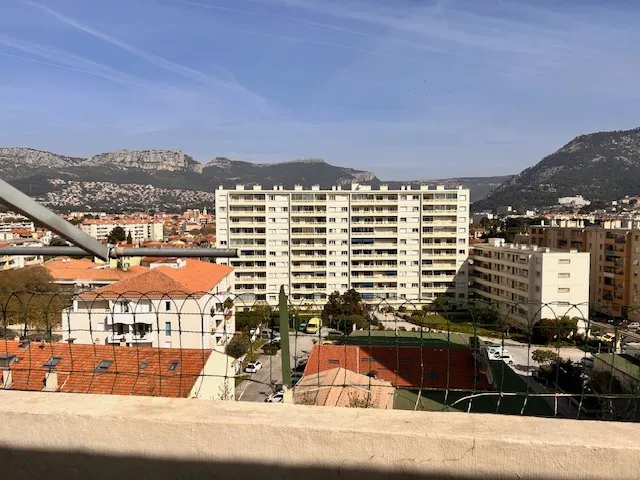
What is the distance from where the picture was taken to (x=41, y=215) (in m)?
1.67

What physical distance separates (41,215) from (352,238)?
36.2m

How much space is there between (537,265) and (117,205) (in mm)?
109509

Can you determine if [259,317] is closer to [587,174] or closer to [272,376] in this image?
[272,376]

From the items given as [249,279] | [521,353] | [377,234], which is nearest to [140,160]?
[249,279]

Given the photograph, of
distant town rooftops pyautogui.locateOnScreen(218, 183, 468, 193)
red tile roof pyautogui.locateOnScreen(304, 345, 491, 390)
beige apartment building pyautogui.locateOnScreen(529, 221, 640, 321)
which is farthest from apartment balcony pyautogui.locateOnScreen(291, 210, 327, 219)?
red tile roof pyautogui.locateOnScreen(304, 345, 491, 390)

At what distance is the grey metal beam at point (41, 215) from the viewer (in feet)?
5.36


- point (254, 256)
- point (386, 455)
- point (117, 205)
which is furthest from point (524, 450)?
point (117, 205)

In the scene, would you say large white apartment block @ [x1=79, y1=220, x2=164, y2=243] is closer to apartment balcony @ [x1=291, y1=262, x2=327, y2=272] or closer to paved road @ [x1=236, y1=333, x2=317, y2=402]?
apartment balcony @ [x1=291, y1=262, x2=327, y2=272]

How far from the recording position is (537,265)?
95.8 feet

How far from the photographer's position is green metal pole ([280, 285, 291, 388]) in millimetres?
2238

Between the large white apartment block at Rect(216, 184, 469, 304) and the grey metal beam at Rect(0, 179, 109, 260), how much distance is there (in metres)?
35.3

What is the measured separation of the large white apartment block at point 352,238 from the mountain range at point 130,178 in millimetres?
26852

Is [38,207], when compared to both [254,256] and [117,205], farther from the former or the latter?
[117,205]

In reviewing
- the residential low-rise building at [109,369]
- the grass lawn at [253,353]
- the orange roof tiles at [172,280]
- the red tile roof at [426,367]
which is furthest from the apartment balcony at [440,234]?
the residential low-rise building at [109,369]
